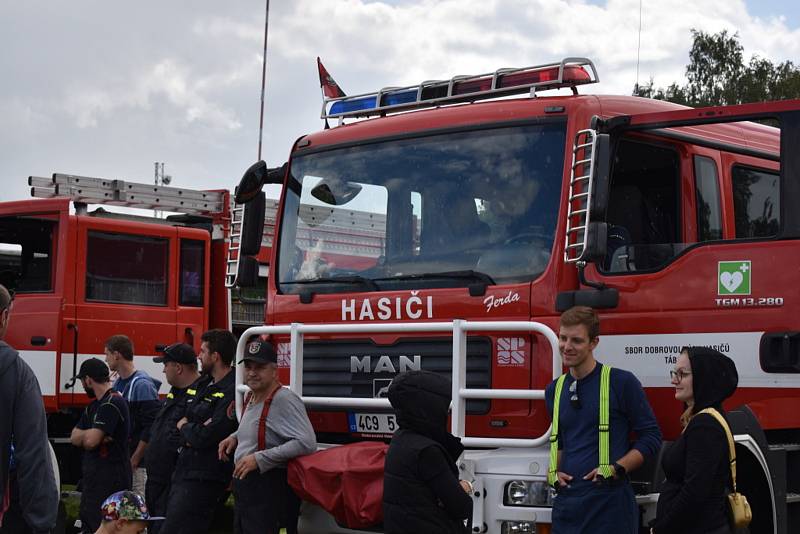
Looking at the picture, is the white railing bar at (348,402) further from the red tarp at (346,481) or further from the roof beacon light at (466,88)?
the roof beacon light at (466,88)

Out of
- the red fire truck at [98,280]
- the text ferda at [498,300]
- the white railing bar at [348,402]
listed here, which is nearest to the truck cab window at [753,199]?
the text ferda at [498,300]

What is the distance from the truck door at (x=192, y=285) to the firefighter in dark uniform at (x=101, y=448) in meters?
3.46

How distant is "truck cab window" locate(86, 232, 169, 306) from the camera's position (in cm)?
1108

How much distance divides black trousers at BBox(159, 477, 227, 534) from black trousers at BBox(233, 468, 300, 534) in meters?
0.56

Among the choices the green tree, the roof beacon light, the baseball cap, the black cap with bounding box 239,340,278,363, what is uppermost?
the green tree

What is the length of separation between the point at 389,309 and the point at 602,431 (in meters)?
1.73

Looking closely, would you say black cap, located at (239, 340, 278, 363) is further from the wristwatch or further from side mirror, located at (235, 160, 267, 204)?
the wristwatch

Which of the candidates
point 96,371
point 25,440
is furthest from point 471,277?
point 96,371

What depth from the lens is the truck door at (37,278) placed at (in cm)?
1073

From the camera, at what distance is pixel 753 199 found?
7020 mm

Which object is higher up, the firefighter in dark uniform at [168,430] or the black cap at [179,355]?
the black cap at [179,355]

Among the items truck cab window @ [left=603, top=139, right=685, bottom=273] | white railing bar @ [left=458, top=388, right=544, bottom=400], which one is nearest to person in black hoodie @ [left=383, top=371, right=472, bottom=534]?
white railing bar @ [left=458, top=388, right=544, bottom=400]

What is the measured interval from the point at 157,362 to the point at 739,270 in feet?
22.1

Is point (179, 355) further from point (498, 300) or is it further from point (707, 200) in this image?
point (707, 200)
